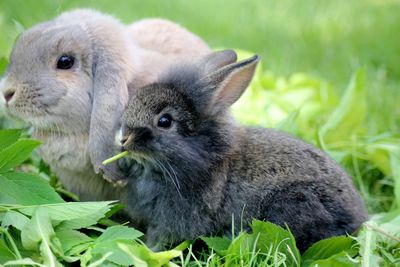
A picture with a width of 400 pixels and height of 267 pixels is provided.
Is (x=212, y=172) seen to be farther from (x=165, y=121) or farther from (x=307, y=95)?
(x=307, y=95)

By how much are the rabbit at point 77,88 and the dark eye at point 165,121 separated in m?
0.24

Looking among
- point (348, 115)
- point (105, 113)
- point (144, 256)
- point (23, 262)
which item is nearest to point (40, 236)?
point (23, 262)

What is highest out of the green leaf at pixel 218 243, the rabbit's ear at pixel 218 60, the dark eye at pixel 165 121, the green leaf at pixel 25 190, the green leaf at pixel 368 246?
the rabbit's ear at pixel 218 60

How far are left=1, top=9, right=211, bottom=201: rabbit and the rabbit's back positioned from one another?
676 millimetres

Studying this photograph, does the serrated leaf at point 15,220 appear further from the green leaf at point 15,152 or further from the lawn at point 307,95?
the green leaf at point 15,152

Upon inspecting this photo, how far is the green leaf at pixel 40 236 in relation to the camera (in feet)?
9.18

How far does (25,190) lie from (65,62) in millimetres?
743

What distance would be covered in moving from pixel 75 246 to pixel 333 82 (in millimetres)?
4130

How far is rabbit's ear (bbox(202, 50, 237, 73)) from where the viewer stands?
138 inches

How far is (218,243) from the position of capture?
3268 millimetres

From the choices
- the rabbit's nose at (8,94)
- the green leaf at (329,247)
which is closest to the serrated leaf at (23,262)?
the rabbit's nose at (8,94)

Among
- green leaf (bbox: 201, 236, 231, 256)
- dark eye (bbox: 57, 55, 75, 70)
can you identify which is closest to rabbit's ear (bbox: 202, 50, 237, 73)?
dark eye (bbox: 57, 55, 75, 70)

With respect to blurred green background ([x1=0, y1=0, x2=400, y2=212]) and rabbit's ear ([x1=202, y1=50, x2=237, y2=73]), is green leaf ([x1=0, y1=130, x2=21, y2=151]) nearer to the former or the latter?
blurred green background ([x1=0, y1=0, x2=400, y2=212])

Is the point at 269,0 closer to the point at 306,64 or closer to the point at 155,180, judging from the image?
the point at 306,64
